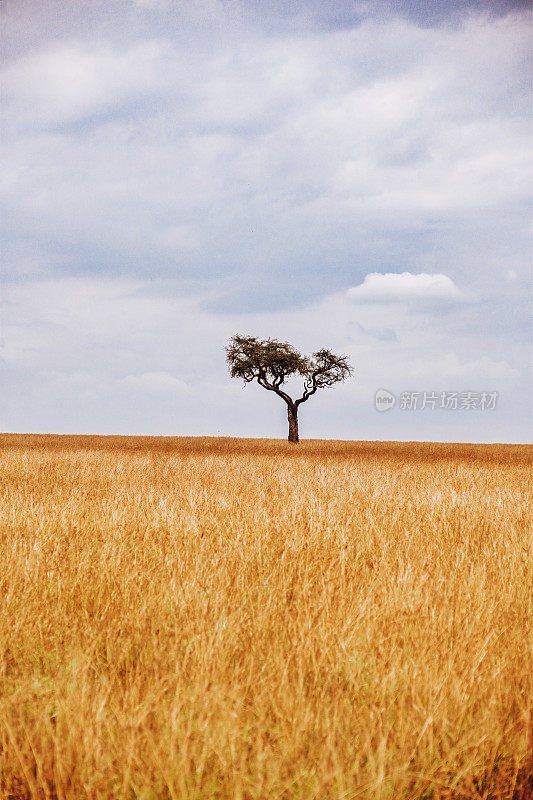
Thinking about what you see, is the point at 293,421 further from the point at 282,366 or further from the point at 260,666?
the point at 260,666

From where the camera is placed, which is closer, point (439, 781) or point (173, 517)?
point (439, 781)

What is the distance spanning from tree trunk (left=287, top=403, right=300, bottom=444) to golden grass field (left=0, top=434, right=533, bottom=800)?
30.7m

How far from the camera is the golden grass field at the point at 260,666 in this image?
199 cm

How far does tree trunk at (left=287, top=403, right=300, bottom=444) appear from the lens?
36741 millimetres

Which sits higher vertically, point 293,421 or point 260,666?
point 293,421

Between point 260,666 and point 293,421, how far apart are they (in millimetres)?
34484

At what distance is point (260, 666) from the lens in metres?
2.75

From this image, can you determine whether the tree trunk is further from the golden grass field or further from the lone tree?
the golden grass field

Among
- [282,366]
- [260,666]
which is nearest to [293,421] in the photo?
[282,366]

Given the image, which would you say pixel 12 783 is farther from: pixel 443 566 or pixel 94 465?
pixel 94 465

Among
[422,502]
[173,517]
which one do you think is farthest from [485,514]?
[173,517]

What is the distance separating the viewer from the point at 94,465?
15.2 m

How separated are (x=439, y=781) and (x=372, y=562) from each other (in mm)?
2996

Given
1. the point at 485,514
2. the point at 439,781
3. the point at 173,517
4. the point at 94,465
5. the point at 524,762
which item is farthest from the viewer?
the point at 94,465
